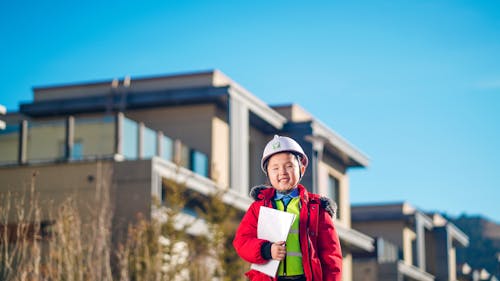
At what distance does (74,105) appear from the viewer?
86.0 feet

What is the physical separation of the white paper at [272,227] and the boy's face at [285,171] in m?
0.20

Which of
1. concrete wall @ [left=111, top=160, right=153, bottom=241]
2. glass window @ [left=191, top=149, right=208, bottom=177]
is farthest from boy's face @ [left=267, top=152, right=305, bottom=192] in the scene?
glass window @ [left=191, top=149, right=208, bottom=177]

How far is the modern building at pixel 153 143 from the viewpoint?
19.8 m

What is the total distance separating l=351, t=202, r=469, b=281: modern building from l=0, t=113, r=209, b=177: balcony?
18.3 metres

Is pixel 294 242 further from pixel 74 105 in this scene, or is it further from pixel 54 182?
pixel 74 105

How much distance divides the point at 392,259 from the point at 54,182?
67.3 ft

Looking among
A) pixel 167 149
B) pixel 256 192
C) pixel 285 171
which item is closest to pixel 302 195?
pixel 285 171

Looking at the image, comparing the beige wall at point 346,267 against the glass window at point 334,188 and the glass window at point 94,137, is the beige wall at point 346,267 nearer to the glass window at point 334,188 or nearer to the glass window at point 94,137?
the glass window at point 334,188

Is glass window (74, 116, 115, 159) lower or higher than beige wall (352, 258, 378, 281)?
higher

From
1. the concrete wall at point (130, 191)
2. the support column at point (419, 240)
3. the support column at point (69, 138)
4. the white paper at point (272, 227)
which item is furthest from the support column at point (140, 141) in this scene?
the support column at point (419, 240)

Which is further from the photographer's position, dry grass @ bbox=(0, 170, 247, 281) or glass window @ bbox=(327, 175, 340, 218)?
glass window @ bbox=(327, 175, 340, 218)

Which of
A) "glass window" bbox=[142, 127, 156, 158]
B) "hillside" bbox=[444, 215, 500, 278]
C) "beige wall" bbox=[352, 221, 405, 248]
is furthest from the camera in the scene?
"hillside" bbox=[444, 215, 500, 278]

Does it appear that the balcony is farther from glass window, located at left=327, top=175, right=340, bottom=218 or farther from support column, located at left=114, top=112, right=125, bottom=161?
glass window, located at left=327, top=175, right=340, bottom=218

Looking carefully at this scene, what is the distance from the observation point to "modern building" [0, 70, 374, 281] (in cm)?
1978
